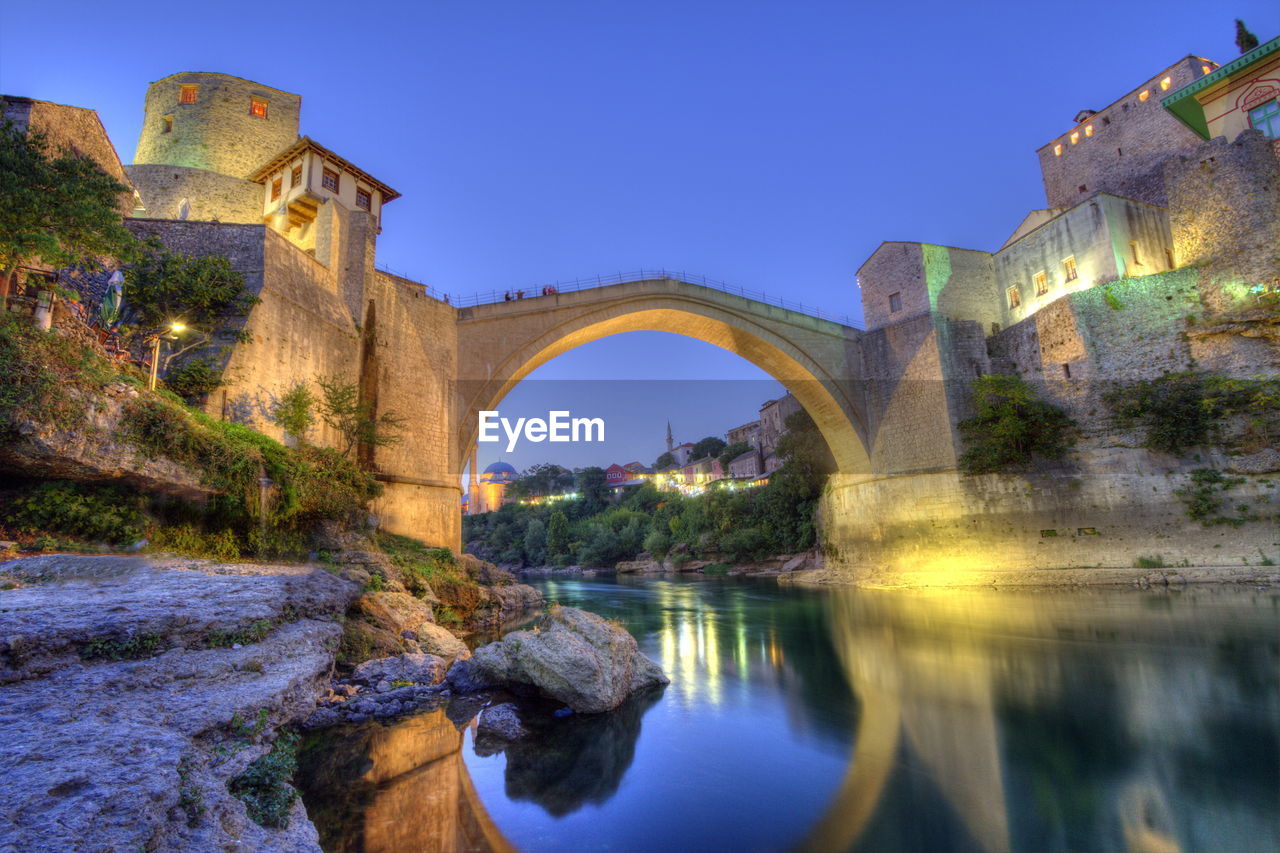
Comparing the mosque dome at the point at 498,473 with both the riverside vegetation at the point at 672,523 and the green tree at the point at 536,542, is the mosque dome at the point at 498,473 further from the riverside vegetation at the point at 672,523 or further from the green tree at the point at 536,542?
the green tree at the point at 536,542

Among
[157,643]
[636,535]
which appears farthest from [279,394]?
[636,535]

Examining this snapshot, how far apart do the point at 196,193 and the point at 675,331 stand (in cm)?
1427

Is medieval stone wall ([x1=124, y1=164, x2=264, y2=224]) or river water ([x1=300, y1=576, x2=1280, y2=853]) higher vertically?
medieval stone wall ([x1=124, y1=164, x2=264, y2=224])

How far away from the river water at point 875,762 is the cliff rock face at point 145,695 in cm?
71

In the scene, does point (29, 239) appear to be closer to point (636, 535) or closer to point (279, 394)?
point (279, 394)

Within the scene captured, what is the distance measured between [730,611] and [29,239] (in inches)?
524

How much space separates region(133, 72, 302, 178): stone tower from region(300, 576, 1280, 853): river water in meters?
Answer: 17.7

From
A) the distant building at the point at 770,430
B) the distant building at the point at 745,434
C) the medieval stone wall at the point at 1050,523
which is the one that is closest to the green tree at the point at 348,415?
the medieval stone wall at the point at 1050,523

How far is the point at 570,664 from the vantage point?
17.8 ft

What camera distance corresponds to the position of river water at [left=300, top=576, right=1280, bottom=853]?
10.7ft

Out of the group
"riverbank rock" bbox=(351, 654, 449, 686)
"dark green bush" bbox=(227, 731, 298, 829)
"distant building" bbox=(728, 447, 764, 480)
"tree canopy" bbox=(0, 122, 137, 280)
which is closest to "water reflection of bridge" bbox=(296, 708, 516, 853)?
"dark green bush" bbox=(227, 731, 298, 829)

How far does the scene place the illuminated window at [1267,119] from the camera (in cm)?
1416

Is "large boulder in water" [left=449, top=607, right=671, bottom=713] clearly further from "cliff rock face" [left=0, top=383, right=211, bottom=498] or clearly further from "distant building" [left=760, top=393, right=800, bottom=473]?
"distant building" [left=760, top=393, right=800, bottom=473]

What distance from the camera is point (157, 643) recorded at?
394cm
